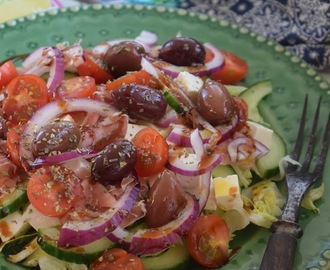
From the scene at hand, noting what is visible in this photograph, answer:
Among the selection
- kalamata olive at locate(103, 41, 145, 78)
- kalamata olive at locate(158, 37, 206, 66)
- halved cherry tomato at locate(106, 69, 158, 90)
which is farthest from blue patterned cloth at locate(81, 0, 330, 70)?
halved cherry tomato at locate(106, 69, 158, 90)

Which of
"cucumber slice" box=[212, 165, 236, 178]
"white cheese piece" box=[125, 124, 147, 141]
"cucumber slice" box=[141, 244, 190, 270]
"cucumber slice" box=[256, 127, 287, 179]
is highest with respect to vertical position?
"white cheese piece" box=[125, 124, 147, 141]

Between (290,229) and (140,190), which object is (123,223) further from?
(290,229)

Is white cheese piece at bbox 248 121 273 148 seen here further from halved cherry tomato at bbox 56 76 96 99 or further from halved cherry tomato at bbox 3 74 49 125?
halved cherry tomato at bbox 3 74 49 125

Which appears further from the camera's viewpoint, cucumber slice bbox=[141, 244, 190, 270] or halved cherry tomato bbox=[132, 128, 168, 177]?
halved cherry tomato bbox=[132, 128, 168, 177]

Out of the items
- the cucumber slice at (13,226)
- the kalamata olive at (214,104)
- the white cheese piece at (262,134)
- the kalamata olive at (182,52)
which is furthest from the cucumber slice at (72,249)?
the kalamata olive at (182,52)

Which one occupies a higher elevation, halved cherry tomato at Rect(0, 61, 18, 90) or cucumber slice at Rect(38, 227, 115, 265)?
halved cherry tomato at Rect(0, 61, 18, 90)

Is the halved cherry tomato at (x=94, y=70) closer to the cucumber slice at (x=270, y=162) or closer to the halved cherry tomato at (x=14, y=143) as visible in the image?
the halved cherry tomato at (x=14, y=143)

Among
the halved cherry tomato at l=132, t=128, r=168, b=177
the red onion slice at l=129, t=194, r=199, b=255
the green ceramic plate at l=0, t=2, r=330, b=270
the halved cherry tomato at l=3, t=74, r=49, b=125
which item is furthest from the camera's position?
the green ceramic plate at l=0, t=2, r=330, b=270
